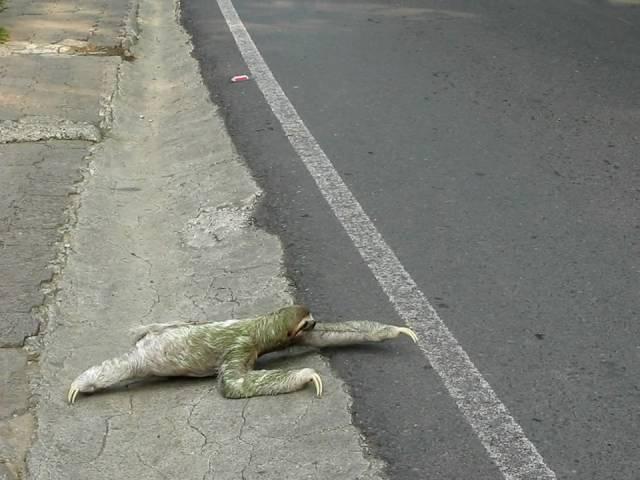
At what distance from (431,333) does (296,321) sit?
0.54 metres

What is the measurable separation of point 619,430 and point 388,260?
1593 mm

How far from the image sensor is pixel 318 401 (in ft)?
12.3

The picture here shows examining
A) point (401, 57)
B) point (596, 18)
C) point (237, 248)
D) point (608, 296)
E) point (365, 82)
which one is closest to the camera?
point (608, 296)

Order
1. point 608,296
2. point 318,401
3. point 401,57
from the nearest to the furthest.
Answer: point 318,401 → point 608,296 → point 401,57

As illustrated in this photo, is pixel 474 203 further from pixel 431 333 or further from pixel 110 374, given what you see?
pixel 110 374

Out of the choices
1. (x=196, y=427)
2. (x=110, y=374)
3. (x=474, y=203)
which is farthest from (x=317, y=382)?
(x=474, y=203)

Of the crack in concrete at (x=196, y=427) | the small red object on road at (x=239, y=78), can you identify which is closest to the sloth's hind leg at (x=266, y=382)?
the crack in concrete at (x=196, y=427)

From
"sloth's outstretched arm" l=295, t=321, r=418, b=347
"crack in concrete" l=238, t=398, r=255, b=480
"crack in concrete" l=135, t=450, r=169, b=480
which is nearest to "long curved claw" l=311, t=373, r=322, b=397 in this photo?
"crack in concrete" l=238, t=398, r=255, b=480

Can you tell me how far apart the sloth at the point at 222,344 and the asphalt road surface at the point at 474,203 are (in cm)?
9

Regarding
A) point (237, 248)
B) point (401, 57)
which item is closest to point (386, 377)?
point (237, 248)

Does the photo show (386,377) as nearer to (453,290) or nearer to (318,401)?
(318,401)

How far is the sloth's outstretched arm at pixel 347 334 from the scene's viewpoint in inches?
161

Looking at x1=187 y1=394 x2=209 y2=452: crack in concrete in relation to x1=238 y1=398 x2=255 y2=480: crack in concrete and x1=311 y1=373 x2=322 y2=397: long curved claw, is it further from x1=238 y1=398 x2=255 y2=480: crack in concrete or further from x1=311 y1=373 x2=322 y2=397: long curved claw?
x1=311 y1=373 x2=322 y2=397: long curved claw

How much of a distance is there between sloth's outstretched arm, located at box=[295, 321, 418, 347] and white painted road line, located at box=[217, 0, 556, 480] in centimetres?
14
